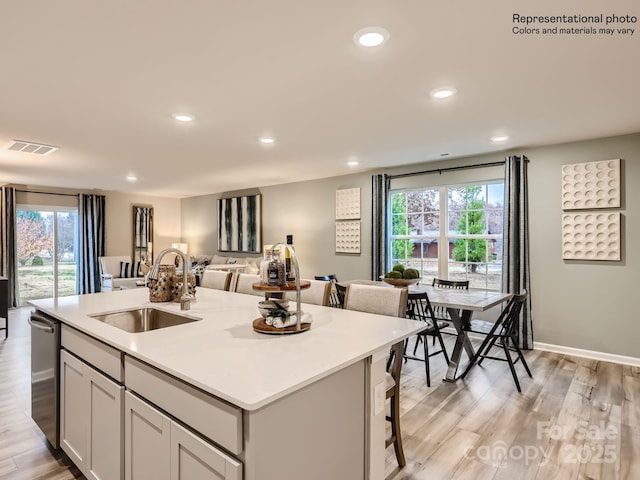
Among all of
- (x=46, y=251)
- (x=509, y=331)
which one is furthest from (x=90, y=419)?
(x=46, y=251)

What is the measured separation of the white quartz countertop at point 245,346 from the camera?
1120mm

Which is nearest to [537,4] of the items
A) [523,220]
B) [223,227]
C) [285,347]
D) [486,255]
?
[285,347]

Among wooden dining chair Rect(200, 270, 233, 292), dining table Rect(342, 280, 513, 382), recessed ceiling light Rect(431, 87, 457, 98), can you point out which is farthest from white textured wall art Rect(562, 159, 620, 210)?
wooden dining chair Rect(200, 270, 233, 292)

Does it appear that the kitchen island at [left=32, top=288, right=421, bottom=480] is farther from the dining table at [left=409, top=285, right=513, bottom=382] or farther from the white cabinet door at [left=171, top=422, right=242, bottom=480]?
the dining table at [left=409, top=285, right=513, bottom=382]

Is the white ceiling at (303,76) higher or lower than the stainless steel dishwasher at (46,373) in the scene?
higher

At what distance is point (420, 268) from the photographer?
538 cm

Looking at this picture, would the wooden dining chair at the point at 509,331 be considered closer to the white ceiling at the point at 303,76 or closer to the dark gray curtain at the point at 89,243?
the white ceiling at the point at 303,76

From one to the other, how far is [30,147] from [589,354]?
656 cm

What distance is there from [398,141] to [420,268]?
2106 millimetres

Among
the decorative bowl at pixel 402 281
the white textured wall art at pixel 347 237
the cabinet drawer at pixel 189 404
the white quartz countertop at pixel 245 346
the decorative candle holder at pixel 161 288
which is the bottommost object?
the cabinet drawer at pixel 189 404

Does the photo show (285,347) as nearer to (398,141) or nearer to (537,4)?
(537,4)

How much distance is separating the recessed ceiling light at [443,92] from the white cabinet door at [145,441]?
258 centimetres

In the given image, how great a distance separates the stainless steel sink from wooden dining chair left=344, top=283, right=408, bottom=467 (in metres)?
1.09

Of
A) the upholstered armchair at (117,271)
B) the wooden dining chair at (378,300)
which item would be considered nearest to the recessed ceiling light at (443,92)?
the wooden dining chair at (378,300)
